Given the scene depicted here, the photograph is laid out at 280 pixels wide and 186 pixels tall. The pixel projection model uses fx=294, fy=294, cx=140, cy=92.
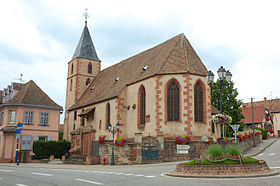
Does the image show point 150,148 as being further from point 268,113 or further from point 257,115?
point 268,113

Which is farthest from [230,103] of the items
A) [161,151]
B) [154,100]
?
[161,151]

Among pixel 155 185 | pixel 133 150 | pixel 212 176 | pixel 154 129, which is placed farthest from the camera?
pixel 154 129

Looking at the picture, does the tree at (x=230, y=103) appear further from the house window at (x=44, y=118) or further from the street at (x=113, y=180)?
the street at (x=113, y=180)

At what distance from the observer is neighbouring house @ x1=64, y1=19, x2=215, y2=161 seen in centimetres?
2669

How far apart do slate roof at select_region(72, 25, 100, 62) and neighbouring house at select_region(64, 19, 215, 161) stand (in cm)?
976

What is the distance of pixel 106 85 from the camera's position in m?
38.3

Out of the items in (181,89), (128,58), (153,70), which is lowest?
(181,89)

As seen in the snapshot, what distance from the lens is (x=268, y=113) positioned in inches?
2640

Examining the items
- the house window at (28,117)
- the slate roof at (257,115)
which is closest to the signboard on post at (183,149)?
the house window at (28,117)

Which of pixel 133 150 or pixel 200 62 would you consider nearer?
pixel 133 150

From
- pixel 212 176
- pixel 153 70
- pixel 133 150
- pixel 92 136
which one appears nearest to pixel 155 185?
pixel 212 176

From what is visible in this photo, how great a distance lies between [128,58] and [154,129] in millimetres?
15566

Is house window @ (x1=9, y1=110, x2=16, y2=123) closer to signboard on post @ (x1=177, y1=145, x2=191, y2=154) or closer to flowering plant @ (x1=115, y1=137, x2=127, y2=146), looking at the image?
flowering plant @ (x1=115, y1=137, x2=127, y2=146)

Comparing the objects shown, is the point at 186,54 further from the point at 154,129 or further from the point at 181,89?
the point at 154,129
